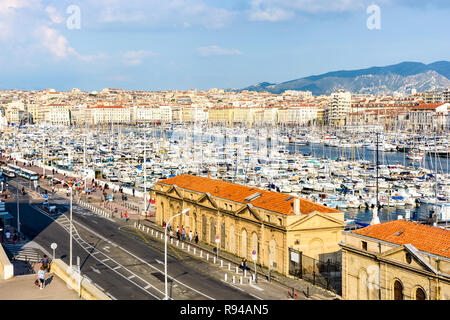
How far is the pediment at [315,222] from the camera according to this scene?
110 ft

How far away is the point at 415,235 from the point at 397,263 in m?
1.86

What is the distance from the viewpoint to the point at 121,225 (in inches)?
1922

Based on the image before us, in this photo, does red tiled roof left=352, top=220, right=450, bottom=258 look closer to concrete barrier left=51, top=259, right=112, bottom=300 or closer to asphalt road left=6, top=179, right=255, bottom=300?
asphalt road left=6, top=179, right=255, bottom=300

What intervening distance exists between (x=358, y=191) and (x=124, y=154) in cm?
7016

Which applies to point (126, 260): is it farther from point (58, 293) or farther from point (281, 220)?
point (58, 293)

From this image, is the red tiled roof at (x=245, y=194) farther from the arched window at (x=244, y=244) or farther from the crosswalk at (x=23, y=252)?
the crosswalk at (x=23, y=252)

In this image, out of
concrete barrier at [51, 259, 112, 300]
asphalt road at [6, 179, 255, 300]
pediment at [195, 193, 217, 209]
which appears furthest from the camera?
pediment at [195, 193, 217, 209]

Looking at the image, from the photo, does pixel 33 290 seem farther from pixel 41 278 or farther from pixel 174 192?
pixel 174 192

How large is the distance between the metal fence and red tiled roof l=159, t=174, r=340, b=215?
9.02ft

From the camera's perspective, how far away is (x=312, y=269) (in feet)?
106

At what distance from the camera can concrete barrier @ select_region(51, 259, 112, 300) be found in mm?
20839

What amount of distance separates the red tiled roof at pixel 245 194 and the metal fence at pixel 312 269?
275 centimetres

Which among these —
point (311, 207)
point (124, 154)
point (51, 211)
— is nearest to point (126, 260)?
point (311, 207)

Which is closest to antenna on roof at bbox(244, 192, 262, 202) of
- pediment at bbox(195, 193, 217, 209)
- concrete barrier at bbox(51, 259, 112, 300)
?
pediment at bbox(195, 193, 217, 209)
